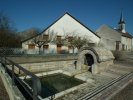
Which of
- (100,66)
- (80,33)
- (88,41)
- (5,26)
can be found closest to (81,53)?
(100,66)

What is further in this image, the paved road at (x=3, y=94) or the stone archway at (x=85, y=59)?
the stone archway at (x=85, y=59)

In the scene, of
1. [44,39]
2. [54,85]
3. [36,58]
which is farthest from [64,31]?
[54,85]

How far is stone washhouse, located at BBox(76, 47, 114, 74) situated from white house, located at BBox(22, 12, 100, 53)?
1318 centimetres

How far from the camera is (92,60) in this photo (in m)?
15.4

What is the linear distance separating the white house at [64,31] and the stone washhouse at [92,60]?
1318cm

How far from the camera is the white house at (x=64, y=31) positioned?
28.6 metres

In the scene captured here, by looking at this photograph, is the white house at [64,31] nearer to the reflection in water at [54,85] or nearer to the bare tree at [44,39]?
the bare tree at [44,39]

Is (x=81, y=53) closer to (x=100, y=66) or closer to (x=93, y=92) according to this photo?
(x=100, y=66)

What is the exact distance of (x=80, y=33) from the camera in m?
29.2

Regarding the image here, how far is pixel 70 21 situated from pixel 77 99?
24.8 m

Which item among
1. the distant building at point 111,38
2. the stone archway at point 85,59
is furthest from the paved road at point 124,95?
the distant building at point 111,38

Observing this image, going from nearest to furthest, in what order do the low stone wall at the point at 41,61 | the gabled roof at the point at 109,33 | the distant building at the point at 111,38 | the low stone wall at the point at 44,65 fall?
the low stone wall at the point at 41,61, the low stone wall at the point at 44,65, the distant building at the point at 111,38, the gabled roof at the point at 109,33

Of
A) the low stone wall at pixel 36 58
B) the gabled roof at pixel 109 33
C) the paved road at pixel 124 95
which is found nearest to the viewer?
the paved road at pixel 124 95

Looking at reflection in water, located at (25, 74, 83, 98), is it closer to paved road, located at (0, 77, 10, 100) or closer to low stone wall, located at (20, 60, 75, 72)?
paved road, located at (0, 77, 10, 100)
